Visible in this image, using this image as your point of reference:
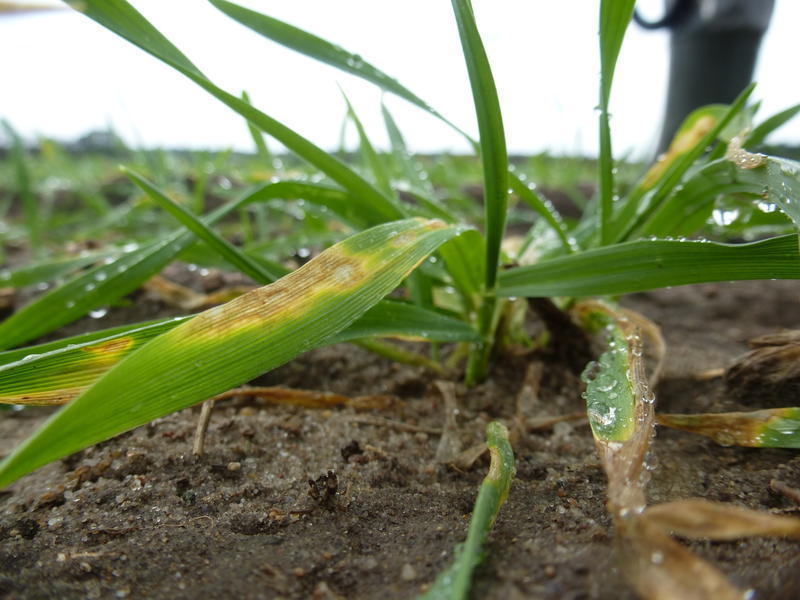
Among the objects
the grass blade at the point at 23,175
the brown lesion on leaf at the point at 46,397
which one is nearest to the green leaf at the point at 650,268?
the brown lesion on leaf at the point at 46,397

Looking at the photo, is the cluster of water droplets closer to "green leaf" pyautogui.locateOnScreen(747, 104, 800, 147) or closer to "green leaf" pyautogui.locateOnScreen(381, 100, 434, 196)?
"green leaf" pyautogui.locateOnScreen(747, 104, 800, 147)

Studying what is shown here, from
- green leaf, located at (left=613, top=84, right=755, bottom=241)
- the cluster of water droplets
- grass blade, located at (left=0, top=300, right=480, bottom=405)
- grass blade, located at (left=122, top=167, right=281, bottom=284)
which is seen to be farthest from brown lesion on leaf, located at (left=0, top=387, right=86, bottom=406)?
green leaf, located at (left=613, top=84, right=755, bottom=241)

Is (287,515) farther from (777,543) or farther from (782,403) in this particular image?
(782,403)

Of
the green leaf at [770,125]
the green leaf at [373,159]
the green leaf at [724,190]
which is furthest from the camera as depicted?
the green leaf at [373,159]

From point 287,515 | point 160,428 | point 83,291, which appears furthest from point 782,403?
point 83,291

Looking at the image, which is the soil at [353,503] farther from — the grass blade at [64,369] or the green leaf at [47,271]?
the green leaf at [47,271]

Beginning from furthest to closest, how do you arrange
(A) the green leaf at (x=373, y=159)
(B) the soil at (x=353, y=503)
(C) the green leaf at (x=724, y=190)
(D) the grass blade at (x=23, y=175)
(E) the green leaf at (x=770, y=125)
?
(D) the grass blade at (x=23, y=175), (A) the green leaf at (x=373, y=159), (E) the green leaf at (x=770, y=125), (C) the green leaf at (x=724, y=190), (B) the soil at (x=353, y=503)
